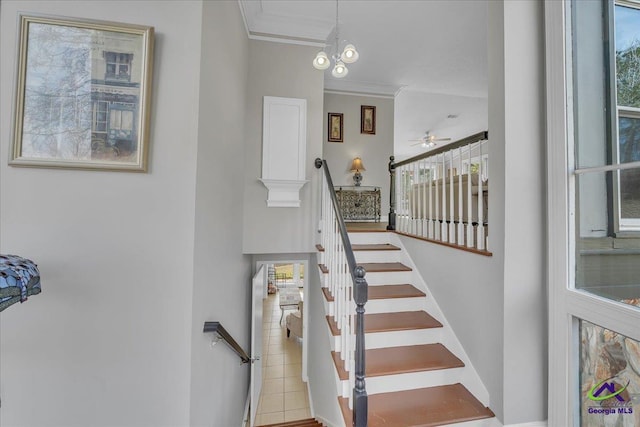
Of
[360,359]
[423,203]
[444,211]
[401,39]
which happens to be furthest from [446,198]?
[401,39]

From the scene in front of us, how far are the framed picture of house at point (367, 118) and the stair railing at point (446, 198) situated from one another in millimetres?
1796

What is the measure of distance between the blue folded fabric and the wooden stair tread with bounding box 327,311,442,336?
1758 millimetres

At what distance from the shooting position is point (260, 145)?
113 inches

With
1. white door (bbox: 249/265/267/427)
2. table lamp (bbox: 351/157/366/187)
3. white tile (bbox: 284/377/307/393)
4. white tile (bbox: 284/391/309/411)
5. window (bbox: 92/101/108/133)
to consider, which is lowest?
white tile (bbox: 284/377/307/393)

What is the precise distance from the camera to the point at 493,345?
5.58ft

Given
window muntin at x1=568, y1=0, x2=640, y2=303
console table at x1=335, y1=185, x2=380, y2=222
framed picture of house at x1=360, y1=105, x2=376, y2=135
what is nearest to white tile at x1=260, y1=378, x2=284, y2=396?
console table at x1=335, y1=185, x2=380, y2=222

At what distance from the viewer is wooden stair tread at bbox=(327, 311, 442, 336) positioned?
2152 millimetres

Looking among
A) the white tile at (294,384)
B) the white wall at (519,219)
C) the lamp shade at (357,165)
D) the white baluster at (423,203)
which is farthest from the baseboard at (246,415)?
the lamp shade at (357,165)

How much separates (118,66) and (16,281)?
1.05 meters

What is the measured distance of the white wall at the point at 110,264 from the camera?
1.23 m

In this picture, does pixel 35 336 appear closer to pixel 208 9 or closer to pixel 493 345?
pixel 208 9

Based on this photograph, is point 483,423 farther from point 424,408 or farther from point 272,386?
point 272,386

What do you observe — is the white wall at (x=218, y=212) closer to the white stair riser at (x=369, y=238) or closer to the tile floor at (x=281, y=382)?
the tile floor at (x=281, y=382)

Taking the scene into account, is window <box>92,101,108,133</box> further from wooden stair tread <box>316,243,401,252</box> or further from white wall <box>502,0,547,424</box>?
white wall <box>502,0,547,424</box>
